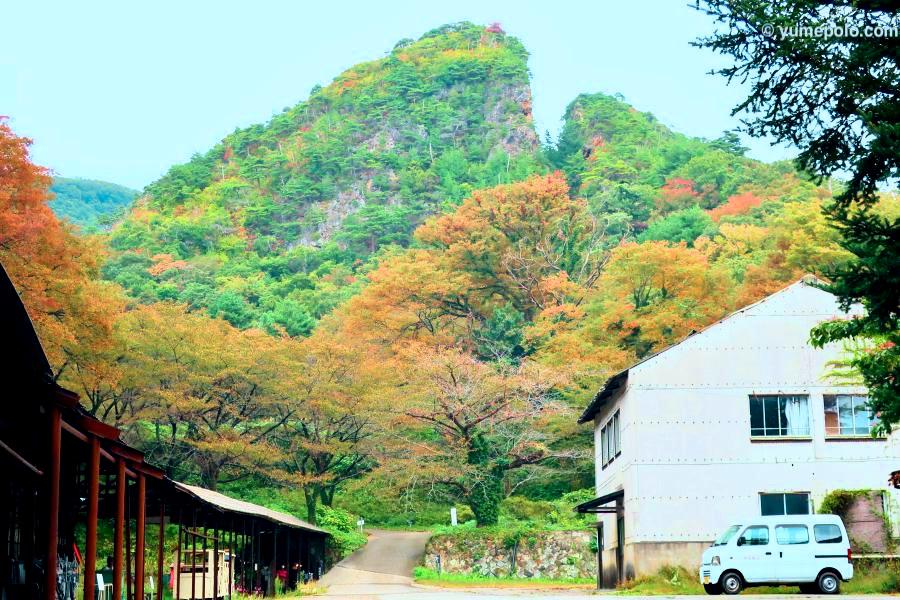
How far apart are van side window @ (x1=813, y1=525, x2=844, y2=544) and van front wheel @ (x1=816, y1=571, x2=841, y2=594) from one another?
2.05 ft

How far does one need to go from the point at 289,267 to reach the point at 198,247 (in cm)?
1003

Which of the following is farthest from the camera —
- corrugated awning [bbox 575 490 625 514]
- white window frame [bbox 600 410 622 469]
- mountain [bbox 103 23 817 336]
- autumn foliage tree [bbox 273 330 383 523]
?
mountain [bbox 103 23 817 336]

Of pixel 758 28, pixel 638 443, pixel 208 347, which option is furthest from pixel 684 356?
pixel 208 347

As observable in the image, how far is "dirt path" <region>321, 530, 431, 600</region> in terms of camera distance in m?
35.8

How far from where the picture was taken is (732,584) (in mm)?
23812

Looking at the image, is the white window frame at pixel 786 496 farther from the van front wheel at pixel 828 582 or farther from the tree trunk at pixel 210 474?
the tree trunk at pixel 210 474

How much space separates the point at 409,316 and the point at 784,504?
3598 cm

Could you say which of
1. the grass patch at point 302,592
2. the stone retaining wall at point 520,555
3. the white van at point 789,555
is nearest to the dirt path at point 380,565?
the grass patch at point 302,592

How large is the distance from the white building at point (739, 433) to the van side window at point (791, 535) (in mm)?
5737

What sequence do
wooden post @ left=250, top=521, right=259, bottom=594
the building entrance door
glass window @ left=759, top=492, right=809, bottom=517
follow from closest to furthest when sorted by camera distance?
wooden post @ left=250, top=521, right=259, bottom=594 → glass window @ left=759, top=492, right=809, bottom=517 → the building entrance door

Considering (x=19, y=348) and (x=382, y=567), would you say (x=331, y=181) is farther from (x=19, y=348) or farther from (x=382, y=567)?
(x=19, y=348)

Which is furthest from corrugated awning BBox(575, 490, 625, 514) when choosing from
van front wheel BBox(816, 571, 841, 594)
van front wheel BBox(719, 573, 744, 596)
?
van front wheel BBox(816, 571, 841, 594)

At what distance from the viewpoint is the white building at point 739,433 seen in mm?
29453

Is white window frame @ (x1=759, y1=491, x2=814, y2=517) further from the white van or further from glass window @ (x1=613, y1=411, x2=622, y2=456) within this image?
the white van
